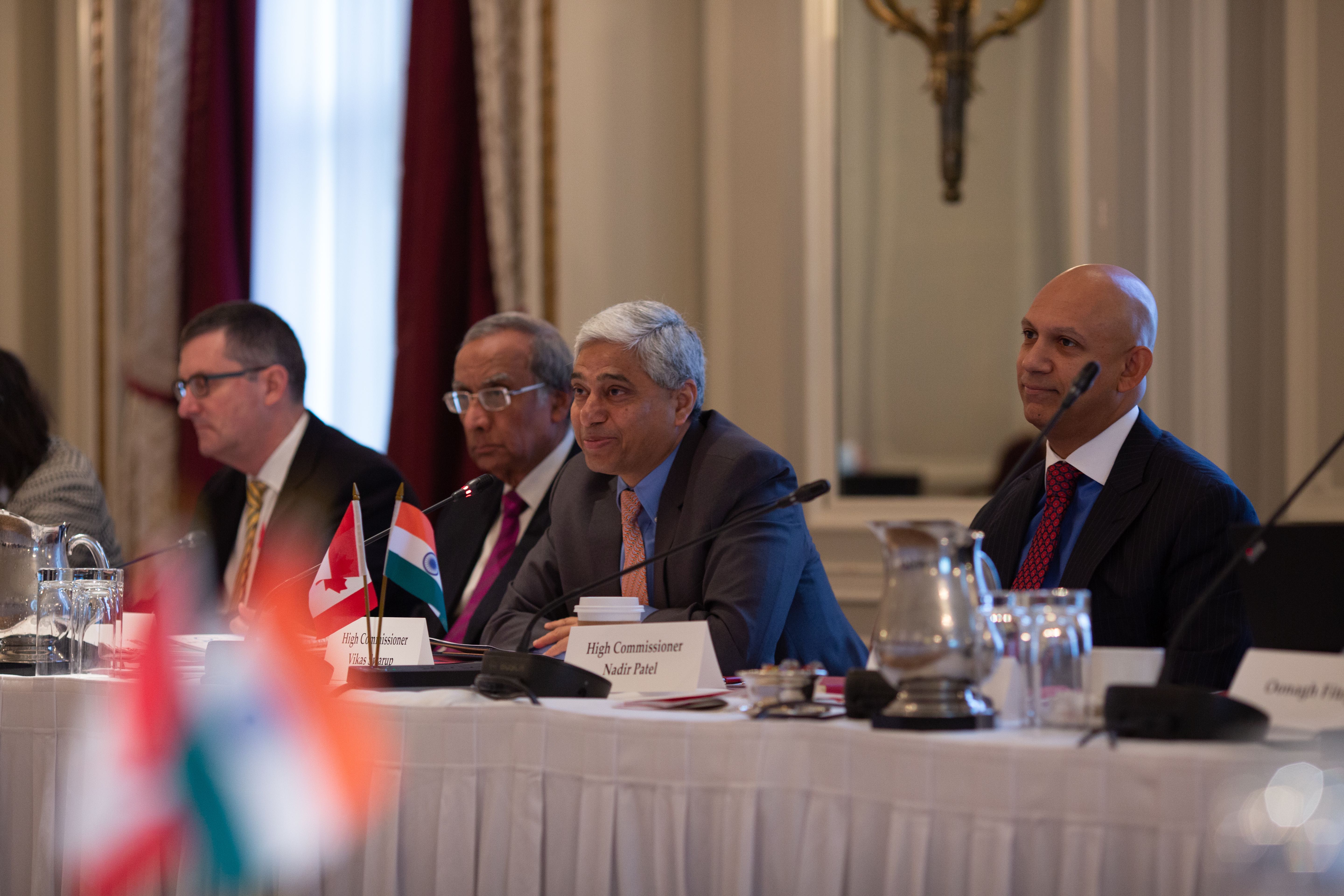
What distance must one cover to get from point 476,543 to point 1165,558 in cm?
176

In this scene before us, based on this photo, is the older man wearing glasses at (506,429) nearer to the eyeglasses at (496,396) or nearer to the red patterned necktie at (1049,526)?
the eyeglasses at (496,396)

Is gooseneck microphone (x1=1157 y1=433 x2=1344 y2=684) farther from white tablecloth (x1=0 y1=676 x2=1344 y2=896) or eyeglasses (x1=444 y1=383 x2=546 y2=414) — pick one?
eyeglasses (x1=444 y1=383 x2=546 y2=414)

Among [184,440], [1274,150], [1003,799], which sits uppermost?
[1274,150]

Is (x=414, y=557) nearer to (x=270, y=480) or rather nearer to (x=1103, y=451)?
(x=1103, y=451)

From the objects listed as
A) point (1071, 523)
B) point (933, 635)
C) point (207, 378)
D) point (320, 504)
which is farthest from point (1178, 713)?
point (207, 378)

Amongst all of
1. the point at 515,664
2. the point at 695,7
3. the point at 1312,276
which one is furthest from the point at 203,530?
the point at 1312,276

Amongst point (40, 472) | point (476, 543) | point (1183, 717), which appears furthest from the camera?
point (40, 472)

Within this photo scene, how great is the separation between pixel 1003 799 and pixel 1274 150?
117 inches

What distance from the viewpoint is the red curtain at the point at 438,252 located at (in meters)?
4.70

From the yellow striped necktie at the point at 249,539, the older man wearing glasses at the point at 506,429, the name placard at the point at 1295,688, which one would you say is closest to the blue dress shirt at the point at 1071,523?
the name placard at the point at 1295,688

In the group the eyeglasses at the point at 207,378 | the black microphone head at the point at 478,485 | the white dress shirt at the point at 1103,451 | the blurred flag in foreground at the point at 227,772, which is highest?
the eyeglasses at the point at 207,378

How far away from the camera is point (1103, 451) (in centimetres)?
240

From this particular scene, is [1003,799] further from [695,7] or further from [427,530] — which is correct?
[695,7]

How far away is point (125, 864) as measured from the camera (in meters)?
1.93
